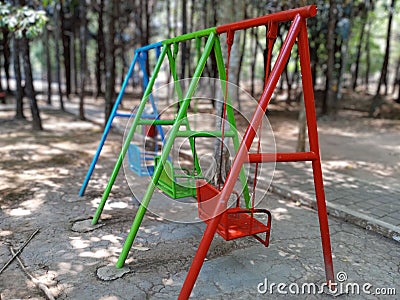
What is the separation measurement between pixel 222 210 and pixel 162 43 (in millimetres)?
2370

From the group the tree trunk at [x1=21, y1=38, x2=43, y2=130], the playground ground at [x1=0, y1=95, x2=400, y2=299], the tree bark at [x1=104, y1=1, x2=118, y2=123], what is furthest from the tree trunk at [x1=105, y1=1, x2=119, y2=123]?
the playground ground at [x1=0, y1=95, x2=400, y2=299]

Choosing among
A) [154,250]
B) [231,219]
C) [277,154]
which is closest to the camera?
[277,154]

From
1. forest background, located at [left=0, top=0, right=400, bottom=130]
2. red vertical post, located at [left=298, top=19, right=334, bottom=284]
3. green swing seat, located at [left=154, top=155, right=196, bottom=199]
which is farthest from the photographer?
forest background, located at [left=0, top=0, right=400, bottom=130]

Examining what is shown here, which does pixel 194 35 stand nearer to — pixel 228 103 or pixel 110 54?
pixel 228 103

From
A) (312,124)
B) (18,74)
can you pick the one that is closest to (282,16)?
(312,124)

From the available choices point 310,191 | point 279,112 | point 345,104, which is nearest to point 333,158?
point 310,191

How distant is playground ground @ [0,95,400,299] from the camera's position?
288 cm

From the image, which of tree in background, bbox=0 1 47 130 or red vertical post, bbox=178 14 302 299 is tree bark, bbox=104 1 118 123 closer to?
tree in background, bbox=0 1 47 130

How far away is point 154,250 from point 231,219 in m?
0.88

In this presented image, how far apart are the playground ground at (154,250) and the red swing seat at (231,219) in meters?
0.43

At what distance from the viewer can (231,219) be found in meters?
3.19

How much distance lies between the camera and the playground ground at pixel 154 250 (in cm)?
288

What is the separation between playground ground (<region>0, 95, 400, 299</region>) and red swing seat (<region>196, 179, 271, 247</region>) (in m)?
0.43

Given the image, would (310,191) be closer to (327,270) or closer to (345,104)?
(327,270)
